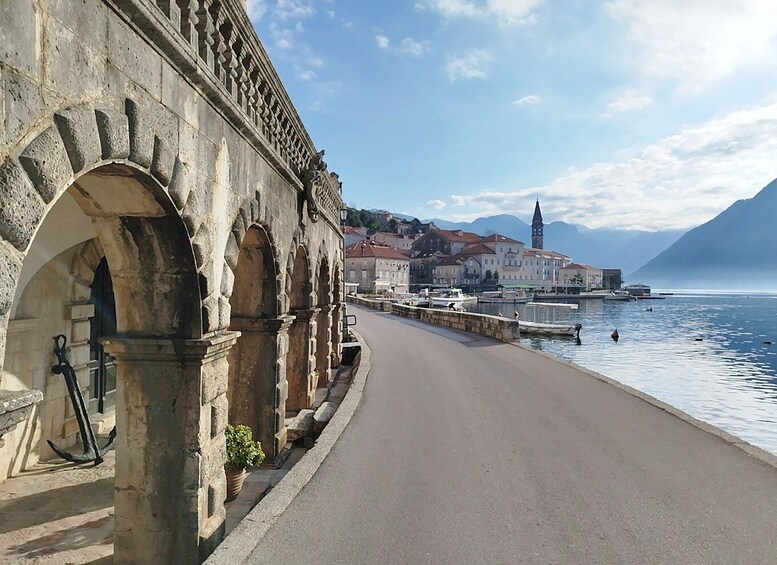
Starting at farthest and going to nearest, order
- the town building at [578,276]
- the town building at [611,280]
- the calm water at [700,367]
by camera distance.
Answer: the town building at [611,280]
the town building at [578,276]
the calm water at [700,367]

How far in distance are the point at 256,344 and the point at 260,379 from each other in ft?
2.06

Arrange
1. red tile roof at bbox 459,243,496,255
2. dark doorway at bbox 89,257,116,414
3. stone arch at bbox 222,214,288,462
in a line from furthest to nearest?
1. red tile roof at bbox 459,243,496,255
2. dark doorway at bbox 89,257,116,414
3. stone arch at bbox 222,214,288,462

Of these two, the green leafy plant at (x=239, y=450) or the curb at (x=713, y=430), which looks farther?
the curb at (x=713, y=430)

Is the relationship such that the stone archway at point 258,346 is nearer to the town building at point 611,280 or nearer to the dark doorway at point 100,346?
the dark doorway at point 100,346

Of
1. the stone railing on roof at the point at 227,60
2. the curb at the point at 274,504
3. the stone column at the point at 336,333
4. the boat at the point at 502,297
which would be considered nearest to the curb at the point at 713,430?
the curb at the point at 274,504

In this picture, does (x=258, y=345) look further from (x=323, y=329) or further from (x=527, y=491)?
(x=323, y=329)

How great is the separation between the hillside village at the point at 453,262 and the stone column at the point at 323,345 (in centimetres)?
6838

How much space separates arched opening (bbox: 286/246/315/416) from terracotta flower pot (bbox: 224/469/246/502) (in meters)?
4.93

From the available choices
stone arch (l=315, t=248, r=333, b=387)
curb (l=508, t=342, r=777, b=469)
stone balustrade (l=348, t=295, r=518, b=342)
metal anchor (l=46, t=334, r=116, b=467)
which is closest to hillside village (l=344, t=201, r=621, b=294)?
stone balustrade (l=348, t=295, r=518, b=342)

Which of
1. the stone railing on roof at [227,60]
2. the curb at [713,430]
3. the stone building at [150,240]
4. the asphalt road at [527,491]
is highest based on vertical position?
the stone railing on roof at [227,60]

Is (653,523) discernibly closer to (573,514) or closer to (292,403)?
(573,514)

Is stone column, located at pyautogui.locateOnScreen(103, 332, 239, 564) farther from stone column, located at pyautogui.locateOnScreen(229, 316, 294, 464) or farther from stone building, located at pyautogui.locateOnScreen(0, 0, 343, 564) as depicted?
stone column, located at pyautogui.locateOnScreen(229, 316, 294, 464)

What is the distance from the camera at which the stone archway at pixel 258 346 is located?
7.83 meters

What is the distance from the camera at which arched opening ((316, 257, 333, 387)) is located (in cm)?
1522
